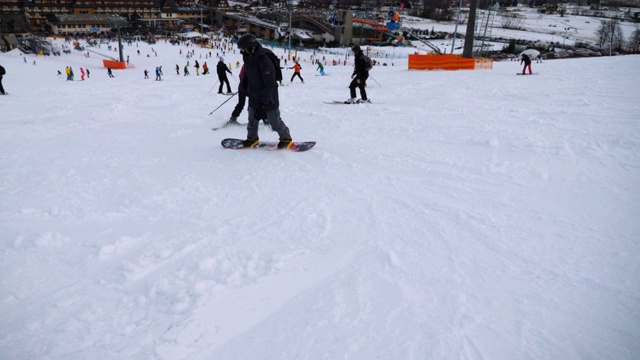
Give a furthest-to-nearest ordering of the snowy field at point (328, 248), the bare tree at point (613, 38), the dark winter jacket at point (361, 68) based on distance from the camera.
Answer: the bare tree at point (613, 38) < the dark winter jacket at point (361, 68) < the snowy field at point (328, 248)

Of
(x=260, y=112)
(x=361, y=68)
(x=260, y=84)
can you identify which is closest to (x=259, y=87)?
(x=260, y=84)

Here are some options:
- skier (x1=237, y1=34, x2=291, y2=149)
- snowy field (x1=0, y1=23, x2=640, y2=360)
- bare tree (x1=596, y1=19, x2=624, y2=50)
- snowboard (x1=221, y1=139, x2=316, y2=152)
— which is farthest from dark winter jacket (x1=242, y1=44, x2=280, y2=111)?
bare tree (x1=596, y1=19, x2=624, y2=50)

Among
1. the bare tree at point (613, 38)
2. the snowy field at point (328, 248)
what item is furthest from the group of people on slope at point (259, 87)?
the bare tree at point (613, 38)

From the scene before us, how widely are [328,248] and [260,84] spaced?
9.16ft

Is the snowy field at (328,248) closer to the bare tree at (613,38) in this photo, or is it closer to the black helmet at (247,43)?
the black helmet at (247,43)

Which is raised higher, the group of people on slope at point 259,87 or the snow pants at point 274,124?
the group of people on slope at point 259,87

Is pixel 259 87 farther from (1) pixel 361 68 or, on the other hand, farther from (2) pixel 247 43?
(1) pixel 361 68

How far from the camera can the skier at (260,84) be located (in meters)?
4.42

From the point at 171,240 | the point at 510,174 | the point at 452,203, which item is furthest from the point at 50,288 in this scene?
the point at 510,174

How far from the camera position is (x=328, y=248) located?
2557 millimetres

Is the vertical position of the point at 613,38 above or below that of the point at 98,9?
below

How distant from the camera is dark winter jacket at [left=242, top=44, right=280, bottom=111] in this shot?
4.44 m

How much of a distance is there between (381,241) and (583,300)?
3.92 feet

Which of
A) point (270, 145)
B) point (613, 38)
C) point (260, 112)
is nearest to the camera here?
point (260, 112)
